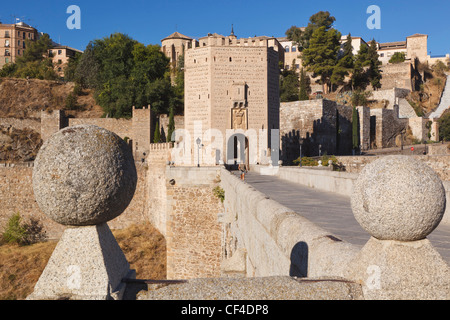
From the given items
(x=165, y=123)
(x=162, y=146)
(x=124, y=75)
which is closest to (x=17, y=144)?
(x=124, y=75)

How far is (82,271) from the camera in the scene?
6.61ft

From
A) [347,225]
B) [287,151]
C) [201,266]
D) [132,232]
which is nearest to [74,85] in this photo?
[287,151]

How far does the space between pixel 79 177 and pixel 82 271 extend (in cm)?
47

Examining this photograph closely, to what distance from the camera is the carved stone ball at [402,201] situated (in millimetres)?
1979

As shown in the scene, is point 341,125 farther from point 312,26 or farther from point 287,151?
point 312,26

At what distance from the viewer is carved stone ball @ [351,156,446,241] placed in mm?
1979

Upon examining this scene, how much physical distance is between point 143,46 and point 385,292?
2011 inches

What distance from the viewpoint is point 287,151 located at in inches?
1484

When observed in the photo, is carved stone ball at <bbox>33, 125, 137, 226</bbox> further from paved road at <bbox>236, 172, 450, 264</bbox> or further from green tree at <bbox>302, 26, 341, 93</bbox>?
green tree at <bbox>302, 26, 341, 93</bbox>

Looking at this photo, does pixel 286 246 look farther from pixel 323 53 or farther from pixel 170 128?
pixel 323 53

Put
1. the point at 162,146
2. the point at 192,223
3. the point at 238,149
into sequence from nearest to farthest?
1. the point at 192,223
2. the point at 238,149
3. the point at 162,146

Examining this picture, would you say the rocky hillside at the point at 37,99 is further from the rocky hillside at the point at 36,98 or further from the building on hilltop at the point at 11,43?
the building on hilltop at the point at 11,43

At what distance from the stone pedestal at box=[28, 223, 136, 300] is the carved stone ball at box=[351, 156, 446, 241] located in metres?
1.34

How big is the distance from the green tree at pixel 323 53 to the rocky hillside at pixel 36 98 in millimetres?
27809
